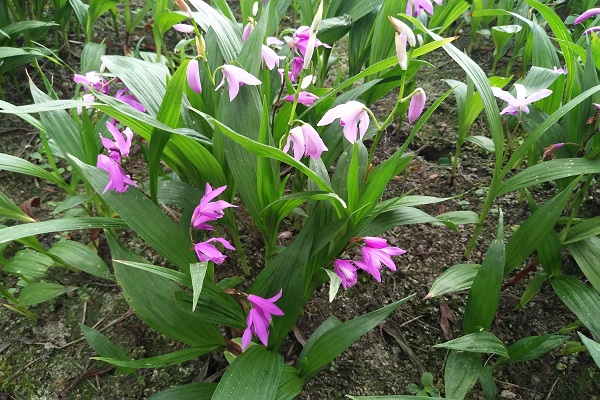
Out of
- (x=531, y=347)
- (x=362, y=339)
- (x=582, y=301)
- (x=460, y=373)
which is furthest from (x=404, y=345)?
(x=582, y=301)

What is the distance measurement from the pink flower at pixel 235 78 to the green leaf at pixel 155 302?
1.48ft

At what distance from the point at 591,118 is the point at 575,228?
319mm

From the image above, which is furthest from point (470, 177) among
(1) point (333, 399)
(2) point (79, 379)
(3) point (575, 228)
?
(2) point (79, 379)

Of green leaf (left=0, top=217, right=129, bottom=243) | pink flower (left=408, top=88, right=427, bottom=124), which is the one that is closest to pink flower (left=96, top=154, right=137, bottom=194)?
green leaf (left=0, top=217, right=129, bottom=243)

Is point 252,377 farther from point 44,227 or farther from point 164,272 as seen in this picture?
point 44,227

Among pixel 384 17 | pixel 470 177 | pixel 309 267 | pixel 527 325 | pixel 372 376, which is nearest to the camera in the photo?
pixel 309 267

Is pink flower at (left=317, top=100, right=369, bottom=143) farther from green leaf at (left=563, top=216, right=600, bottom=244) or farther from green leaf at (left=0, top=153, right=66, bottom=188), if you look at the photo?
green leaf at (left=0, top=153, right=66, bottom=188)

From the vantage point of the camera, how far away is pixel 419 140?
197 centimetres

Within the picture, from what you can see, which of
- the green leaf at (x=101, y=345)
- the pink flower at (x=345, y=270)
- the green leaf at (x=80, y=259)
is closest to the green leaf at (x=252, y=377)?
the pink flower at (x=345, y=270)

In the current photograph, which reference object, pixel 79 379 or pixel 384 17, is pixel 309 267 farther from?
pixel 384 17

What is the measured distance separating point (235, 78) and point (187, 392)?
0.75 meters

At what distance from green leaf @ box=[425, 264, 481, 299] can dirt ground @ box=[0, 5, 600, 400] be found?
141 mm

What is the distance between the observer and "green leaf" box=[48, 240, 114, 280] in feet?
4.24

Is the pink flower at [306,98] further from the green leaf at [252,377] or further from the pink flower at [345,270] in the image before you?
the green leaf at [252,377]
